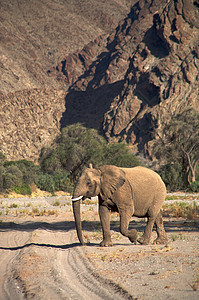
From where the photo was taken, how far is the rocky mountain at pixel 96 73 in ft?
351

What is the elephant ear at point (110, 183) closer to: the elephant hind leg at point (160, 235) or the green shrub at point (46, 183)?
the elephant hind leg at point (160, 235)

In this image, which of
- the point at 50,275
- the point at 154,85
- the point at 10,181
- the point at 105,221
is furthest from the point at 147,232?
the point at 154,85

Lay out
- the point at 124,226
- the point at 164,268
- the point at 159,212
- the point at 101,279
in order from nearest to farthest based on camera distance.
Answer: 1. the point at 101,279
2. the point at 164,268
3. the point at 124,226
4. the point at 159,212

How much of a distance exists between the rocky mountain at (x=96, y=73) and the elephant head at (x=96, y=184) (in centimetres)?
6476

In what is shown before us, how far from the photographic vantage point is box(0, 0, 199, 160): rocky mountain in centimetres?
10712

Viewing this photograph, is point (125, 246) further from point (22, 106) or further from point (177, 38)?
point (22, 106)

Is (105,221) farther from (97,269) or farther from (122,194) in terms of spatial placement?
(97,269)

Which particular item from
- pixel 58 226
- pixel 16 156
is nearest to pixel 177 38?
pixel 16 156

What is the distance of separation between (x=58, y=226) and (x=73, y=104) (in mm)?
138098

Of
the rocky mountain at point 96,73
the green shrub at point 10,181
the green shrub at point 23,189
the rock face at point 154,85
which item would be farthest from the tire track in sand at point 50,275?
the rock face at point 154,85

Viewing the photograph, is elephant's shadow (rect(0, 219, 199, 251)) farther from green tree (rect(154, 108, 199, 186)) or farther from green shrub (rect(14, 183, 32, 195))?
green tree (rect(154, 108, 199, 186))

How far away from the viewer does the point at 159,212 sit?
951 cm

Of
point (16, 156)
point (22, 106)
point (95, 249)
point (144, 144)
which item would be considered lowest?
point (16, 156)

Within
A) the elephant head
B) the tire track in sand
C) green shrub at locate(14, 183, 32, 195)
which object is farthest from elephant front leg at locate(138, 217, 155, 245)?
green shrub at locate(14, 183, 32, 195)
